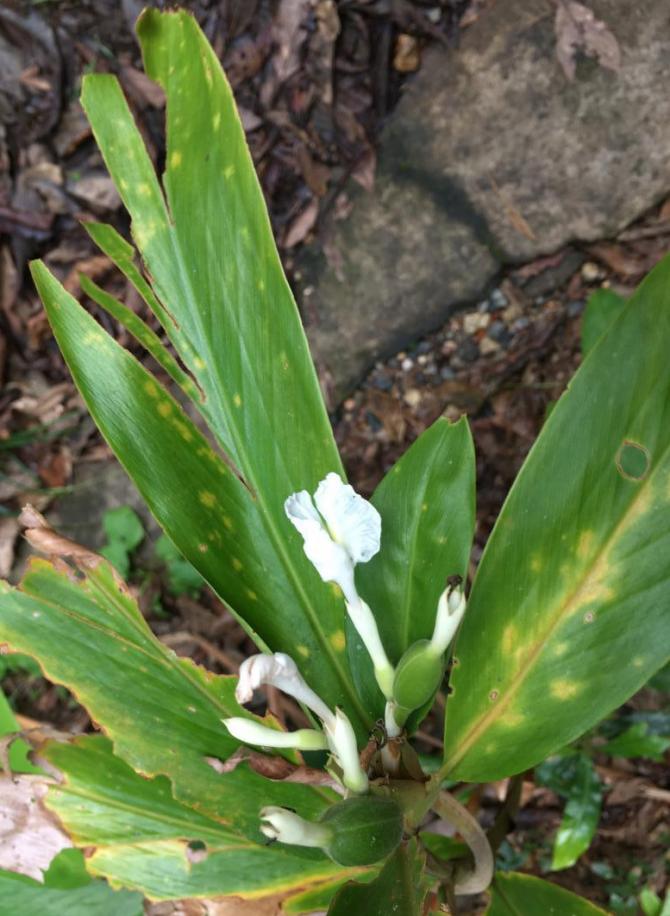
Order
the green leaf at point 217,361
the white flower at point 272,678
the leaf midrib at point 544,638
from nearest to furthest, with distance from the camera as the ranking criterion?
the white flower at point 272,678, the leaf midrib at point 544,638, the green leaf at point 217,361

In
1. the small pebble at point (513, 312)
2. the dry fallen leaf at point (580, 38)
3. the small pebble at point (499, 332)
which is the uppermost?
the dry fallen leaf at point (580, 38)

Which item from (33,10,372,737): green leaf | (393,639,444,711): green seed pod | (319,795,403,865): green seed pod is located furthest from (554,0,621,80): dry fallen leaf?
(319,795,403,865): green seed pod

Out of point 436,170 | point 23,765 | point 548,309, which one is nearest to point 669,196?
point 548,309

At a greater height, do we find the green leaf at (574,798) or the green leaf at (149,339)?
the green leaf at (149,339)

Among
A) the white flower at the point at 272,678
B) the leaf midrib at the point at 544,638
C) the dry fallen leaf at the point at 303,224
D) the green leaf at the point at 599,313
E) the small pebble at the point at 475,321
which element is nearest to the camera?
the white flower at the point at 272,678

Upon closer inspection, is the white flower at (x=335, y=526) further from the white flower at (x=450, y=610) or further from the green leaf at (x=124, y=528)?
the green leaf at (x=124, y=528)

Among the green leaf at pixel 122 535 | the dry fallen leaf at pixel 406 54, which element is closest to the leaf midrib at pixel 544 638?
the green leaf at pixel 122 535

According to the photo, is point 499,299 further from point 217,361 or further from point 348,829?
point 348,829

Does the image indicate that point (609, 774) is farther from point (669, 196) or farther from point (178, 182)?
point (178, 182)

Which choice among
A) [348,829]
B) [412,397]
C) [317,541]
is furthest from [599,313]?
[348,829]
